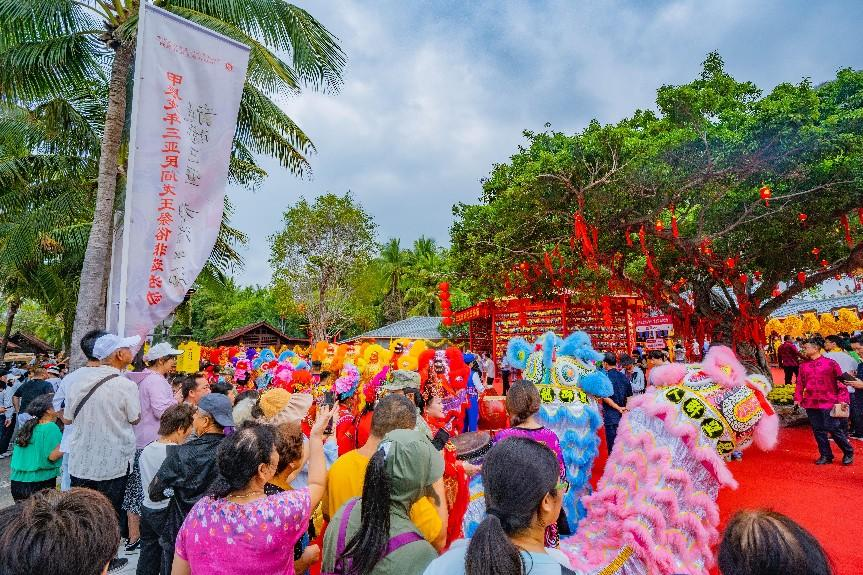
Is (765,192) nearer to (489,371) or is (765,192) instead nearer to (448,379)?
(448,379)

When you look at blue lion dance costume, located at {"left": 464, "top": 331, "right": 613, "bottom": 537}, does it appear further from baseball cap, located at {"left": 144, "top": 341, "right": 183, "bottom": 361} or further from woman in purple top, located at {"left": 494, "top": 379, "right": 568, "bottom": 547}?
baseball cap, located at {"left": 144, "top": 341, "right": 183, "bottom": 361}

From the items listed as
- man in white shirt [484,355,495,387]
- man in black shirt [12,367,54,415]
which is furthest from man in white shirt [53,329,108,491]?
man in white shirt [484,355,495,387]

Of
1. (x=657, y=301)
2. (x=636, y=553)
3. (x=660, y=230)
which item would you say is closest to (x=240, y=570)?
(x=636, y=553)

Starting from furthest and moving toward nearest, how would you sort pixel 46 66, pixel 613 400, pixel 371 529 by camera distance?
pixel 46 66, pixel 613 400, pixel 371 529

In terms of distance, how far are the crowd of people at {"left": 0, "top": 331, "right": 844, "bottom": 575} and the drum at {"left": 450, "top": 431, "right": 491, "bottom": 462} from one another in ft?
1.20

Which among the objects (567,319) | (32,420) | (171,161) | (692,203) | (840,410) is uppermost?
(692,203)

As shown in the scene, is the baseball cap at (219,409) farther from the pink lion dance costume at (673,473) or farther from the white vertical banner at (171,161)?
the pink lion dance costume at (673,473)

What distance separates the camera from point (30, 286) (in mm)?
13555

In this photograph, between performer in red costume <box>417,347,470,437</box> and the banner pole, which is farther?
performer in red costume <box>417,347,470,437</box>

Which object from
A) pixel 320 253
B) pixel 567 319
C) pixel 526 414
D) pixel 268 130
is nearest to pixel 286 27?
pixel 268 130

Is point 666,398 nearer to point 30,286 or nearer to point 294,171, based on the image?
point 294,171

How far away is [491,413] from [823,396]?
185 inches

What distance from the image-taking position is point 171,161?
4270 millimetres

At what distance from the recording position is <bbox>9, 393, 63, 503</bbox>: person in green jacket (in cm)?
399
